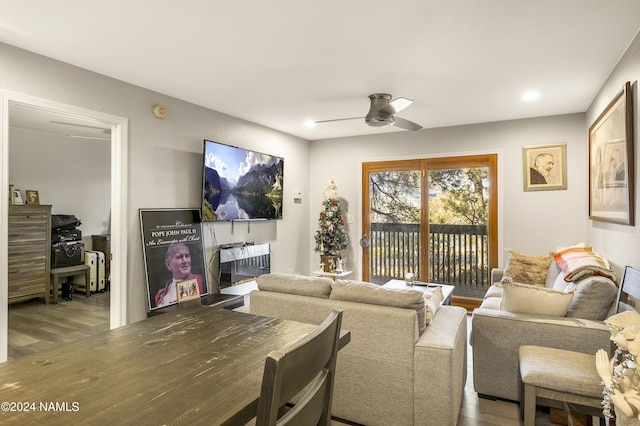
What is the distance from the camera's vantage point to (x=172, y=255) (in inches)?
143

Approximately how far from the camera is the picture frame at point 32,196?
544 centimetres

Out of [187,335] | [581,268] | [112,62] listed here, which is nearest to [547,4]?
[581,268]

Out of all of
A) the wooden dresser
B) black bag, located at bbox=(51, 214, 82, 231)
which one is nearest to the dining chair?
the wooden dresser

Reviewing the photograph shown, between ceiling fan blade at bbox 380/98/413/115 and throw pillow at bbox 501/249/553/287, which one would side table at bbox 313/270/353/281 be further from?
ceiling fan blade at bbox 380/98/413/115

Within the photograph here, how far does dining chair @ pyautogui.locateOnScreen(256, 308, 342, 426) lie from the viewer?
808mm

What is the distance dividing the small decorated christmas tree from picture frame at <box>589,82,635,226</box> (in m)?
3.11

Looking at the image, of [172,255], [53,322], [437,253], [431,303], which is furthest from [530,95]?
[53,322]

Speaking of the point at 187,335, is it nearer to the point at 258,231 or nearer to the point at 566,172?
the point at 258,231

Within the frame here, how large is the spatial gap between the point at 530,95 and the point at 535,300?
2.28 metres

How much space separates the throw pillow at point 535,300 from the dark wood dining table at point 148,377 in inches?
61.3

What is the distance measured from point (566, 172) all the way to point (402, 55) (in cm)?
302

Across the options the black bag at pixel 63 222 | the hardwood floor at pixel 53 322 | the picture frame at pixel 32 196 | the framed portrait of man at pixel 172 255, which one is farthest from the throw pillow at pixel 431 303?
the picture frame at pixel 32 196

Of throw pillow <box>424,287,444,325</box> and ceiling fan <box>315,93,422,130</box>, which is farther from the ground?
ceiling fan <box>315,93,422,130</box>

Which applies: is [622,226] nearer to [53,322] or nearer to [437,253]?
[437,253]
